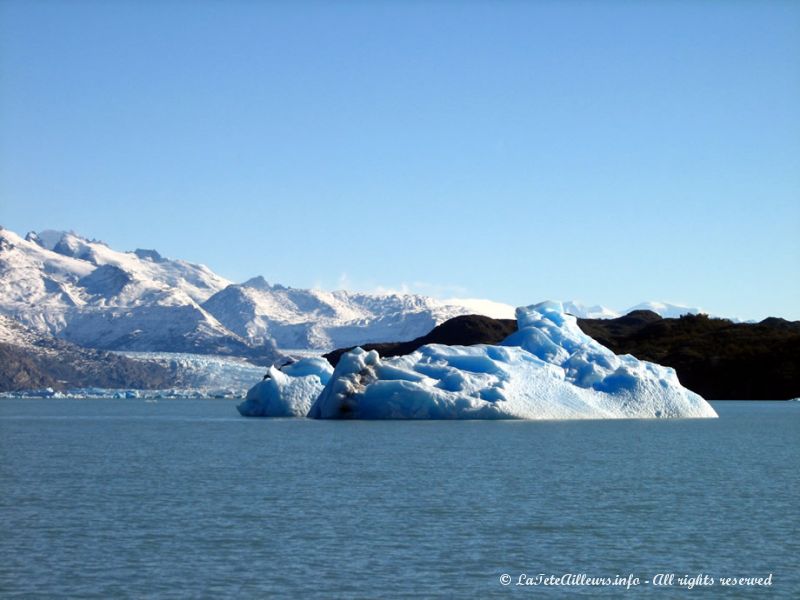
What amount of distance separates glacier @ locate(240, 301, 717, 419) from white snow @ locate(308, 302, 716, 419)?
49mm

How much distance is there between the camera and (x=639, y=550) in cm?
2062

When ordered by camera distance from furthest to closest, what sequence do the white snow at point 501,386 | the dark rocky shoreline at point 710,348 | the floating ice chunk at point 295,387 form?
the dark rocky shoreline at point 710,348, the floating ice chunk at point 295,387, the white snow at point 501,386

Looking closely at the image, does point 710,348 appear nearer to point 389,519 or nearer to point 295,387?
point 295,387

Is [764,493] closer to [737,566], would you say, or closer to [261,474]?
[737,566]

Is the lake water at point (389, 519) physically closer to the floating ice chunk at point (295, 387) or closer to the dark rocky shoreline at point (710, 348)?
the floating ice chunk at point (295, 387)

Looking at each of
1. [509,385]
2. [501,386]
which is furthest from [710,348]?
[501,386]

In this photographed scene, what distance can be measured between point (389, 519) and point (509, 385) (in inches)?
1292

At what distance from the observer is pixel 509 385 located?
5656 cm

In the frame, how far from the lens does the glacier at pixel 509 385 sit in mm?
56625

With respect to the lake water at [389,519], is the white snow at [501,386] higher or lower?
higher

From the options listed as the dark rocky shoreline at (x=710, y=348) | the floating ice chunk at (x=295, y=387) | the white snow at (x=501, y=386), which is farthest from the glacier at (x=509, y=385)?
the dark rocky shoreline at (x=710, y=348)

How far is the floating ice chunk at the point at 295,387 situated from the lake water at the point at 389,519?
23964 millimetres

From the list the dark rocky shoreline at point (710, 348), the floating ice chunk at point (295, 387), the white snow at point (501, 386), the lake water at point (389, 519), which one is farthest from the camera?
the dark rocky shoreline at point (710, 348)

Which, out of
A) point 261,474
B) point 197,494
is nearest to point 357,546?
point 197,494
